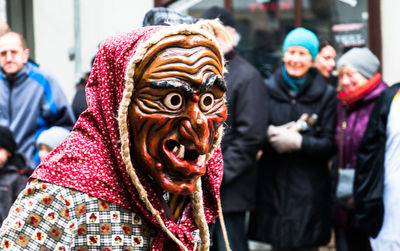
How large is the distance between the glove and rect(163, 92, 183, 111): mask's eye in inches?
116

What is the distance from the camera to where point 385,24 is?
6617 millimetres

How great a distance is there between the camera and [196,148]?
7.19 ft

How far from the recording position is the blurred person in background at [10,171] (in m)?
4.56

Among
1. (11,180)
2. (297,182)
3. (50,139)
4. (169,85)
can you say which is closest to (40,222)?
(169,85)

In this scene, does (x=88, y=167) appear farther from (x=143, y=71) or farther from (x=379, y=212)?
(x=379, y=212)

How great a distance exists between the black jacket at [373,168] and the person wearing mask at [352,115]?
32 centimetres

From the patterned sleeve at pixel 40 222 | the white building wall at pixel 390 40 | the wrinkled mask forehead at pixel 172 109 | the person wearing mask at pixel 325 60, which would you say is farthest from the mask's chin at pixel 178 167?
the white building wall at pixel 390 40

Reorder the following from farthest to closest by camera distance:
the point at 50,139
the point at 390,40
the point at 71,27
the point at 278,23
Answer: the point at 71,27
the point at 278,23
the point at 390,40
the point at 50,139

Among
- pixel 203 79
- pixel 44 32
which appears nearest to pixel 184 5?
pixel 44 32

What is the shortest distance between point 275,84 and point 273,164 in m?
0.58

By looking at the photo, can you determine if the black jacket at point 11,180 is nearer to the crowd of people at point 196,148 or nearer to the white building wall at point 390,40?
the crowd of people at point 196,148

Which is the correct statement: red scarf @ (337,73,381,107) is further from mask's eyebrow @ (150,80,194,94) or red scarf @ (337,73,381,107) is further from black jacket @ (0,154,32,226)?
mask's eyebrow @ (150,80,194,94)

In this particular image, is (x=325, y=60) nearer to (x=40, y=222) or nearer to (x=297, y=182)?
(x=297, y=182)

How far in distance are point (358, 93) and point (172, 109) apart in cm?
317
